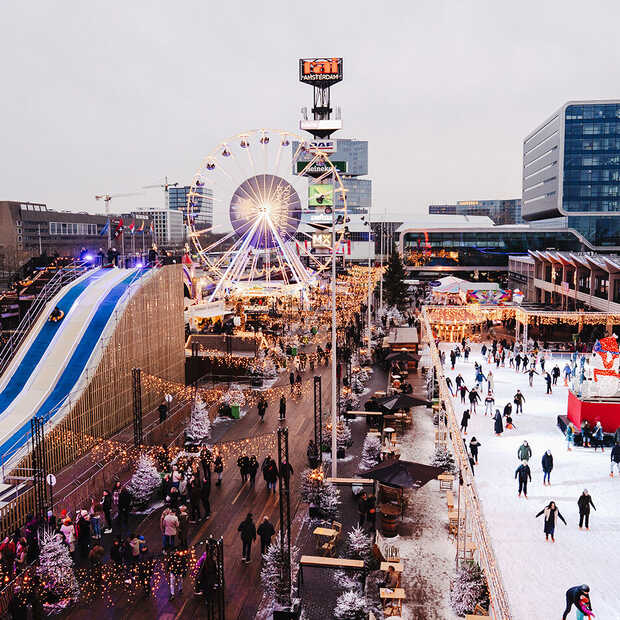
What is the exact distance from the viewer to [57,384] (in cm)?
1778

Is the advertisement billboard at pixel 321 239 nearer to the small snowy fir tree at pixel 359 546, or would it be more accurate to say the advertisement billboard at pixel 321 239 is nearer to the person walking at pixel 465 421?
the person walking at pixel 465 421

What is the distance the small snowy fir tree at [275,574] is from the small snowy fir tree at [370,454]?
5657mm

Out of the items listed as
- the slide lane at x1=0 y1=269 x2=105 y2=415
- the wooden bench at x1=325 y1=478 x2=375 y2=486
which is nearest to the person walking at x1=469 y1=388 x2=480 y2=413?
the wooden bench at x1=325 y1=478 x2=375 y2=486

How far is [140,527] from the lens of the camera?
13.9 meters

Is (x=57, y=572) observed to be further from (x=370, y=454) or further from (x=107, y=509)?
(x=370, y=454)

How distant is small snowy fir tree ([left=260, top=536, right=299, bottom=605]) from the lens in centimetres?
1041

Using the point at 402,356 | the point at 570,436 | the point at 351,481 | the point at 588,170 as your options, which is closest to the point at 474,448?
the point at 570,436

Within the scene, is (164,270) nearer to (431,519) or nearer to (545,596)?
(431,519)

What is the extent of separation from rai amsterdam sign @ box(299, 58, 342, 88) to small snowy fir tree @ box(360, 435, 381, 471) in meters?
63.8

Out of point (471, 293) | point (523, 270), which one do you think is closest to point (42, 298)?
point (471, 293)

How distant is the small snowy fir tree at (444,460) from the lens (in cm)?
1642

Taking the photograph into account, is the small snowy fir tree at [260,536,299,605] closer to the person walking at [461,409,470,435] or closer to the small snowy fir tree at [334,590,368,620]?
the small snowy fir tree at [334,590,368,620]

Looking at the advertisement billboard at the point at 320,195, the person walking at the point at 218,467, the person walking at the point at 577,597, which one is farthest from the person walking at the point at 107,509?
the advertisement billboard at the point at 320,195

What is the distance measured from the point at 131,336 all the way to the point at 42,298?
3296mm
